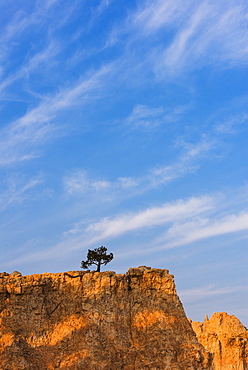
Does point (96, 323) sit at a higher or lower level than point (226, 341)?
lower

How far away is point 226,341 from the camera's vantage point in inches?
3270

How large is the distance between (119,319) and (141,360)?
15.4 feet

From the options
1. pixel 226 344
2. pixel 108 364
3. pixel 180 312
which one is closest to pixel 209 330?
pixel 226 344

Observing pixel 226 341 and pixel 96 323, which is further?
pixel 226 341

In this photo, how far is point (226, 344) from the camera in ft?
272

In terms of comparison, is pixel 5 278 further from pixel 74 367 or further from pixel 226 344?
pixel 226 344

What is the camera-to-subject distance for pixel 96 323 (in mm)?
54062

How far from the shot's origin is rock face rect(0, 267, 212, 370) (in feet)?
171

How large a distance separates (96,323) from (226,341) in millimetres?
35826

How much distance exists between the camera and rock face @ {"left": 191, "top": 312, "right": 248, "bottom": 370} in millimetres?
81875

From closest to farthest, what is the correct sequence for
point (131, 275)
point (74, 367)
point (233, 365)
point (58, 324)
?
point (74, 367), point (58, 324), point (131, 275), point (233, 365)

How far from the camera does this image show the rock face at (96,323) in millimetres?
52000

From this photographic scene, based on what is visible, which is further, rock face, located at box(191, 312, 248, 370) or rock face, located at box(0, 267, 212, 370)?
rock face, located at box(191, 312, 248, 370)

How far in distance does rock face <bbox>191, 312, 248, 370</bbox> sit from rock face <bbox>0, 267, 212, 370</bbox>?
28.8 m
